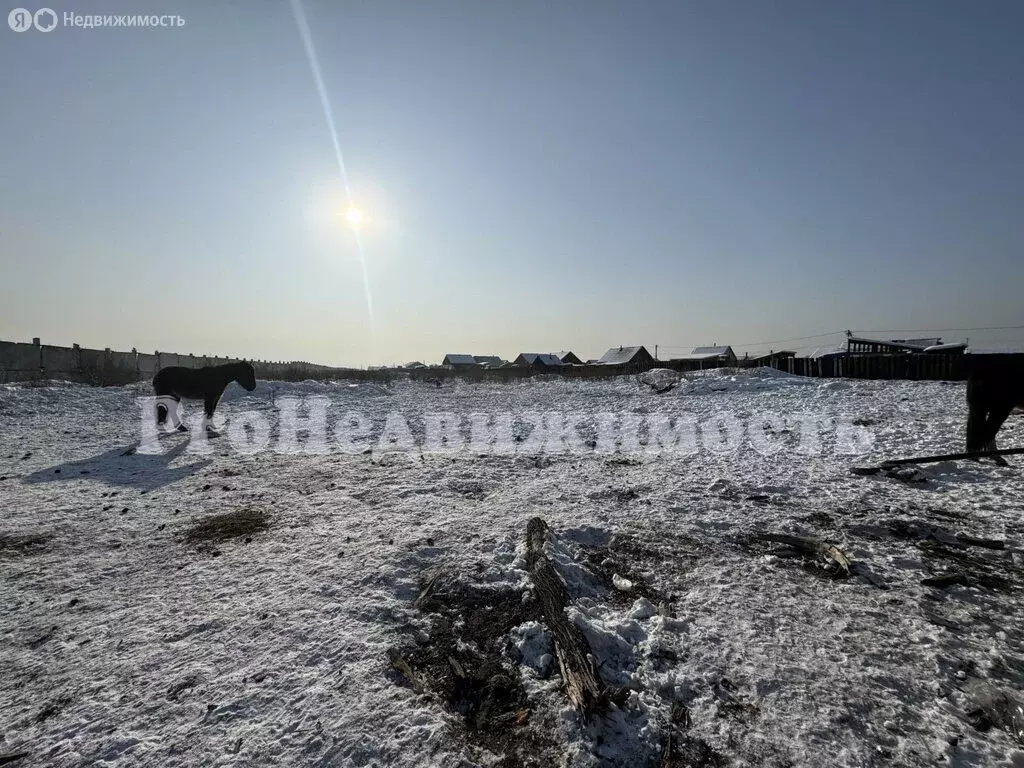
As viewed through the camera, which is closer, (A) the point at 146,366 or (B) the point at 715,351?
(A) the point at 146,366

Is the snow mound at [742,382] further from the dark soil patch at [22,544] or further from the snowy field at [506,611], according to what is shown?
the dark soil patch at [22,544]

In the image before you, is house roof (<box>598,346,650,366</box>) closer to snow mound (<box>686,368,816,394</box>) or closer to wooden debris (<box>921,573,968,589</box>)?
snow mound (<box>686,368,816,394</box>)

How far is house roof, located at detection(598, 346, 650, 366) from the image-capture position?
2650 inches

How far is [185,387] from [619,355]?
6427 cm

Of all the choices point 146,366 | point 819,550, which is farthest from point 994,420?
point 146,366

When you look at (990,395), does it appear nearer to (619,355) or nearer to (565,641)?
(565,641)

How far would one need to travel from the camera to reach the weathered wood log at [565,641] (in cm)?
252

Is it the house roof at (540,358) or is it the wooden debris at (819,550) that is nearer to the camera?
the wooden debris at (819,550)

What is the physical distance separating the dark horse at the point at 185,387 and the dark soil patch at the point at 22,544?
6.79 meters

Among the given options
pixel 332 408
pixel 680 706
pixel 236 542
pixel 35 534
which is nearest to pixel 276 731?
pixel 680 706

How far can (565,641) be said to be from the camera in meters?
2.96

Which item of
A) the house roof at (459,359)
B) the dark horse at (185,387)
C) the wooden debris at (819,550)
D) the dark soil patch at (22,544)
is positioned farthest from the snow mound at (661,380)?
the house roof at (459,359)

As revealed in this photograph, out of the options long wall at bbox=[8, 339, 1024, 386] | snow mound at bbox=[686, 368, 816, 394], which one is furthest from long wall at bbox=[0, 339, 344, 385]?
snow mound at bbox=[686, 368, 816, 394]

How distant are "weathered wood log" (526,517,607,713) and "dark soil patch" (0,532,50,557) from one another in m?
5.36
